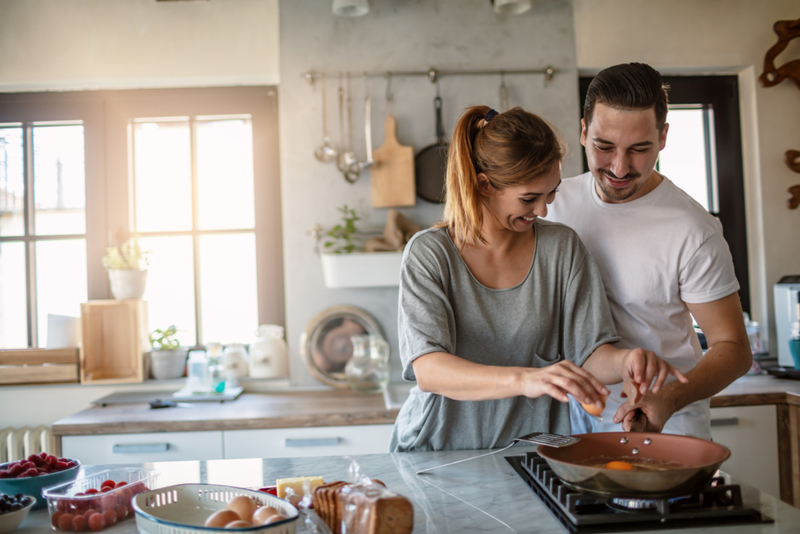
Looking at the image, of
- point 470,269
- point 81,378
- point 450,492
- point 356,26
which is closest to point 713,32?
point 356,26

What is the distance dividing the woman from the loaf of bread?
1.36 ft

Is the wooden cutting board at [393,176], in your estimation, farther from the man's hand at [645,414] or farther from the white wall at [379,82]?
the man's hand at [645,414]

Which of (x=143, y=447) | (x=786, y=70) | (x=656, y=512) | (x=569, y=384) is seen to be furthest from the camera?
(x=786, y=70)

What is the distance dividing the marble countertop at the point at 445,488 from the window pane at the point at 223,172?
1.67 m

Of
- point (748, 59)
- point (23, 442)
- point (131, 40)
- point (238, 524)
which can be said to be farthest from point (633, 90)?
point (23, 442)

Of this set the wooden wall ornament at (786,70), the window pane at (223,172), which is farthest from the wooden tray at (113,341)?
the wooden wall ornament at (786,70)

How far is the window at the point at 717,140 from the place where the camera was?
112 inches

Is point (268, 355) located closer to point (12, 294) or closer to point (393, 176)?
point (393, 176)

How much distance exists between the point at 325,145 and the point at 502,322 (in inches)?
62.1

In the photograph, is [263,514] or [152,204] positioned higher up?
[152,204]

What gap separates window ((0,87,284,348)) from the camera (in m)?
2.78

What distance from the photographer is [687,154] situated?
2920mm

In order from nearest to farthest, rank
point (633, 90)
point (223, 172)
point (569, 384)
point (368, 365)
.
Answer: point (569, 384) → point (633, 90) → point (368, 365) → point (223, 172)

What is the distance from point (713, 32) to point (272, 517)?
9.52 ft
